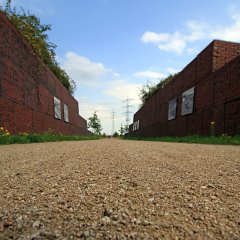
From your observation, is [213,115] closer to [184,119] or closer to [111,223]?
[184,119]

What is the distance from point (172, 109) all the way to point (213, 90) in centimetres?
707

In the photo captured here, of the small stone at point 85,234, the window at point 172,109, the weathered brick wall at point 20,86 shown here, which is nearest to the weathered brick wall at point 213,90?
the window at point 172,109

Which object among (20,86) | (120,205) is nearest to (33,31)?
(20,86)

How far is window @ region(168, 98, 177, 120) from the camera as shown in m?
18.2

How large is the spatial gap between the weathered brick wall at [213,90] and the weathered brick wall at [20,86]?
24.5 ft

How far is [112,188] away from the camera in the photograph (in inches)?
75.0

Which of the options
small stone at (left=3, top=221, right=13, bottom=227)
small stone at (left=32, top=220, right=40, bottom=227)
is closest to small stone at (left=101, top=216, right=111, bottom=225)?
small stone at (left=32, top=220, right=40, bottom=227)

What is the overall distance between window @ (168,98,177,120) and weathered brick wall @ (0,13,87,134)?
785 cm

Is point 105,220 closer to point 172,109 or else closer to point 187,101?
point 187,101

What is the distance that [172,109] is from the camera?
18.9 meters

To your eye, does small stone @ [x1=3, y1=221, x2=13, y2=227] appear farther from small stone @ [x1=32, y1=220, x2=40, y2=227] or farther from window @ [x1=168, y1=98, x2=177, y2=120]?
window @ [x1=168, y1=98, x2=177, y2=120]

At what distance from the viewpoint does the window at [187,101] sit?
578 inches

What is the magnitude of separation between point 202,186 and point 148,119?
27.7m

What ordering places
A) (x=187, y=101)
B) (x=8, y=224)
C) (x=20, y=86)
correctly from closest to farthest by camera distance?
(x=8, y=224) → (x=20, y=86) → (x=187, y=101)
